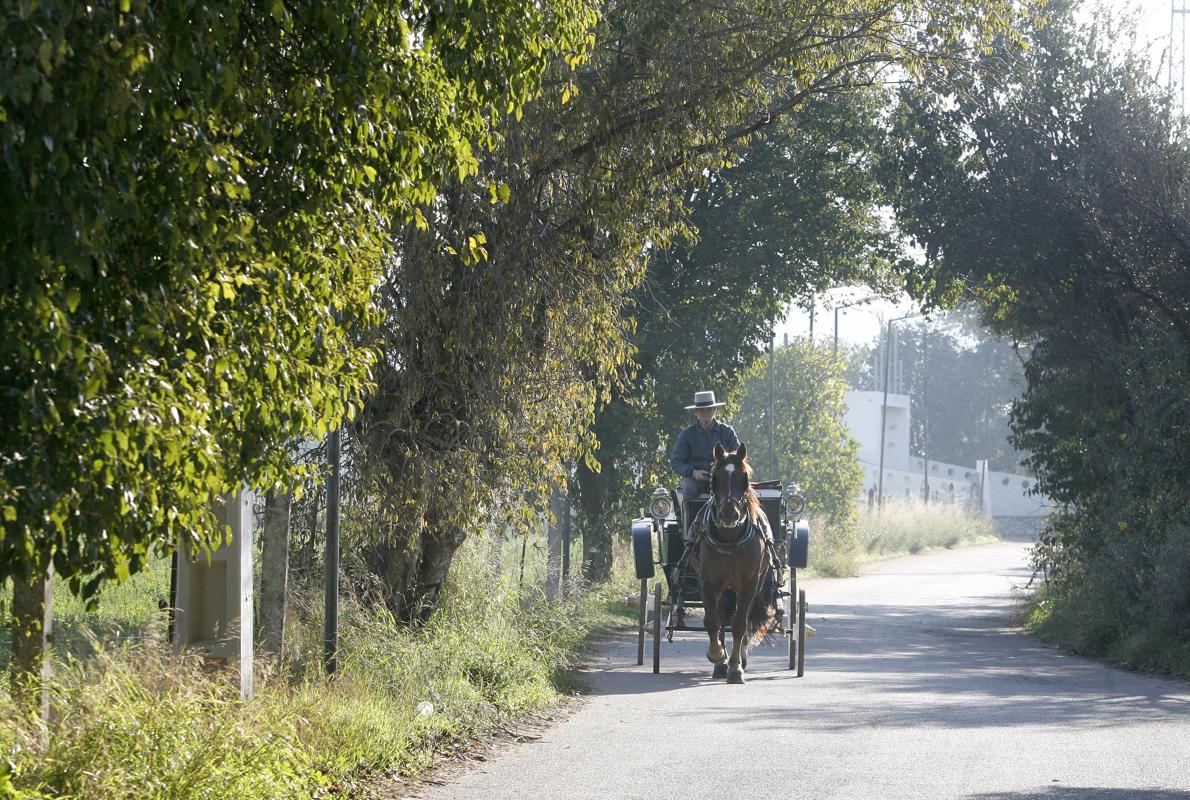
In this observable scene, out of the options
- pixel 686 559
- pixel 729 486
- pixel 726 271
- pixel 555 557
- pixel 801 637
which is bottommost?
pixel 801 637

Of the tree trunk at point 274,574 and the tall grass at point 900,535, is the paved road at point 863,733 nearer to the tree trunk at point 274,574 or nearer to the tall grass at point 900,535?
the tree trunk at point 274,574

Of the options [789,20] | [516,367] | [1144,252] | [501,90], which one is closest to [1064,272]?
[1144,252]

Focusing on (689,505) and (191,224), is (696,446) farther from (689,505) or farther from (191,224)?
(191,224)

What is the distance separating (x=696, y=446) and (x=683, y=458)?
0.20 m

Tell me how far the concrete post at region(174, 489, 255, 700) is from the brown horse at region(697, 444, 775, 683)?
233 inches

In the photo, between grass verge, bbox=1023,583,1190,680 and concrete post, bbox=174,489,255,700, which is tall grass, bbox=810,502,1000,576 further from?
concrete post, bbox=174,489,255,700

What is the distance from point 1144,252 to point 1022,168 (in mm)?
2322

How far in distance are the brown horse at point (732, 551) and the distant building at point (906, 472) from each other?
8233 centimetres

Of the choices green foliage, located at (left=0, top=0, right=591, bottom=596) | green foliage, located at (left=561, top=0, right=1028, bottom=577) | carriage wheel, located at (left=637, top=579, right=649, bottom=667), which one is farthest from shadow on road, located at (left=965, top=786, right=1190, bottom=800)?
green foliage, located at (left=561, top=0, right=1028, bottom=577)

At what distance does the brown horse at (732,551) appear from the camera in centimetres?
1361

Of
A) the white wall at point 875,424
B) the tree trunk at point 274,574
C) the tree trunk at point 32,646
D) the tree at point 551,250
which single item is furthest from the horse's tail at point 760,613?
the white wall at point 875,424

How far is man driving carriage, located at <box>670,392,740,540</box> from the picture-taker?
15.0m

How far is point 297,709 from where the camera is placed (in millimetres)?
8516

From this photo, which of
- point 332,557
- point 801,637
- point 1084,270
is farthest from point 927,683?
point 1084,270
